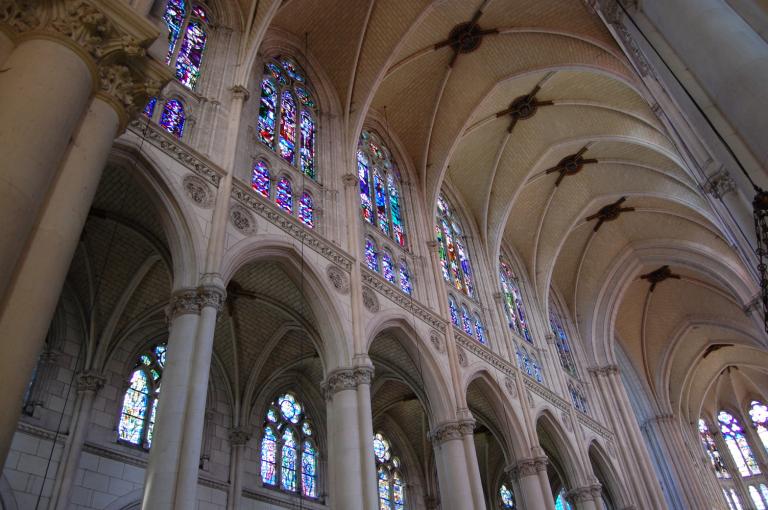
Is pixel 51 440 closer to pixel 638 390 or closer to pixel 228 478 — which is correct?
pixel 228 478

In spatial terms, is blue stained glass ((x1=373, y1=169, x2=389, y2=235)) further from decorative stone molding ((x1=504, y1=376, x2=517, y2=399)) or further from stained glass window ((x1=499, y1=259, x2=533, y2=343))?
stained glass window ((x1=499, y1=259, x2=533, y2=343))

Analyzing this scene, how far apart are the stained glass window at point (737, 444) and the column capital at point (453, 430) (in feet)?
97.6

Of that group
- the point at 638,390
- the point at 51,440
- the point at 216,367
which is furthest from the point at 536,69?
the point at 638,390

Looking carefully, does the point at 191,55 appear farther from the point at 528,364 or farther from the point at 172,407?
the point at 528,364

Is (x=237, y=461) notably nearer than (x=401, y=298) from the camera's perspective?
Yes

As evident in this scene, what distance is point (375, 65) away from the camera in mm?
16359

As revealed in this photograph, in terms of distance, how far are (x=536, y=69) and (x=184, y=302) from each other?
532 inches

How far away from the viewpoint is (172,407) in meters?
7.61

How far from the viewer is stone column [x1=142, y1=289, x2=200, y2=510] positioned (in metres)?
7.03

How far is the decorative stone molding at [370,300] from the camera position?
12.8 meters

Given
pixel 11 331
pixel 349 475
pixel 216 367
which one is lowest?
pixel 11 331

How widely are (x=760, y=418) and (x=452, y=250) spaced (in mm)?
28364

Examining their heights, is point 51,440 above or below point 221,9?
below

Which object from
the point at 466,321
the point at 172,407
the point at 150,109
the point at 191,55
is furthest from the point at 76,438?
the point at 466,321
